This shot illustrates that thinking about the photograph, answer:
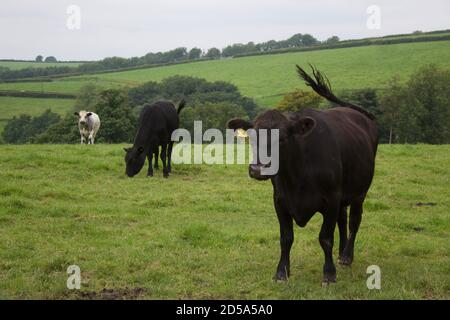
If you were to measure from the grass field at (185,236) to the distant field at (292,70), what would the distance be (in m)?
51.5

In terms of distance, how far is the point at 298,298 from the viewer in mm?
6621

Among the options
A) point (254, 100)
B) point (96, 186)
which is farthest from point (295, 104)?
point (96, 186)

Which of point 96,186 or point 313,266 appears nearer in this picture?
point 313,266

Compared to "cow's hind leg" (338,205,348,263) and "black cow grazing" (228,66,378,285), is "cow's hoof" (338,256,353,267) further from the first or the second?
"black cow grazing" (228,66,378,285)

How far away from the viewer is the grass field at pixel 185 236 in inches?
276

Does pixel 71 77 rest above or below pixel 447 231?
above

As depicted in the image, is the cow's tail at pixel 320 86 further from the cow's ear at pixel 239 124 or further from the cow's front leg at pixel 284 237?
the cow's front leg at pixel 284 237

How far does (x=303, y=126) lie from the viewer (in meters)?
6.59

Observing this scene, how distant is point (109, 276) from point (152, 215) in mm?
4070

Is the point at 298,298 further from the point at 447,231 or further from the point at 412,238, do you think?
the point at 447,231

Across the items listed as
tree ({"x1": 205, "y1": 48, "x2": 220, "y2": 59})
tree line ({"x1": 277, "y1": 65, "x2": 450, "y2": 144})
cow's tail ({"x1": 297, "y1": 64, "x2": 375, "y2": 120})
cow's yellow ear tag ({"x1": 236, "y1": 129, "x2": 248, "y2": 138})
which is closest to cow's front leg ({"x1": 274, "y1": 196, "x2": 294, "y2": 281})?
cow's yellow ear tag ({"x1": 236, "y1": 129, "x2": 248, "y2": 138})

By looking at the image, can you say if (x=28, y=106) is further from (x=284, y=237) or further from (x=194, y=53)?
(x=284, y=237)
